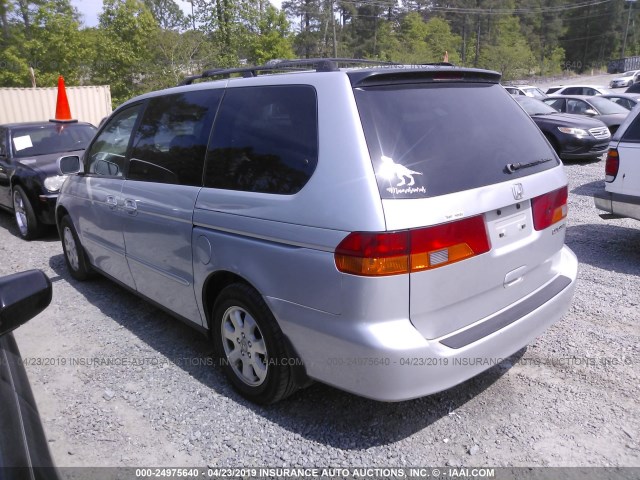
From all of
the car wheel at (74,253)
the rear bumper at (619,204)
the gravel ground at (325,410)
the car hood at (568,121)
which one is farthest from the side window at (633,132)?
the car hood at (568,121)

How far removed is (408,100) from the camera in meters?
2.57

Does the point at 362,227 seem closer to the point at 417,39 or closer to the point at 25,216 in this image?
the point at 25,216

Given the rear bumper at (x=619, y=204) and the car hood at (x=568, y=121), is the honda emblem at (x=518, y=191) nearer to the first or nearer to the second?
the rear bumper at (x=619, y=204)

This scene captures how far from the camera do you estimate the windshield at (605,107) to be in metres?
14.0

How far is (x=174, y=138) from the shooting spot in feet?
11.5

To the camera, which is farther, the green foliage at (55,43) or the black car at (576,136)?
the green foliage at (55,43)

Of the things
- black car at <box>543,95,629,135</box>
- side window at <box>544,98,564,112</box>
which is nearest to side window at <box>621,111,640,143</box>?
black car at <box>543,95,629,135</box>

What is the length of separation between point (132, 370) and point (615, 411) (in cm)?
306

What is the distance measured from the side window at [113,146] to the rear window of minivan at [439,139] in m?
2.38

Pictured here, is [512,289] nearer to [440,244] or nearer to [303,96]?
[440,244]

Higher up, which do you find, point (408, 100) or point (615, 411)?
point (408, 100)

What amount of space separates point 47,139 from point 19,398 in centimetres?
765

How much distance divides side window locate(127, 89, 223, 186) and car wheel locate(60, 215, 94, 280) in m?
1.54

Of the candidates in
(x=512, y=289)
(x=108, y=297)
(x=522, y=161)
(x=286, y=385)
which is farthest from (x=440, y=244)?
(x=108, y=297)
